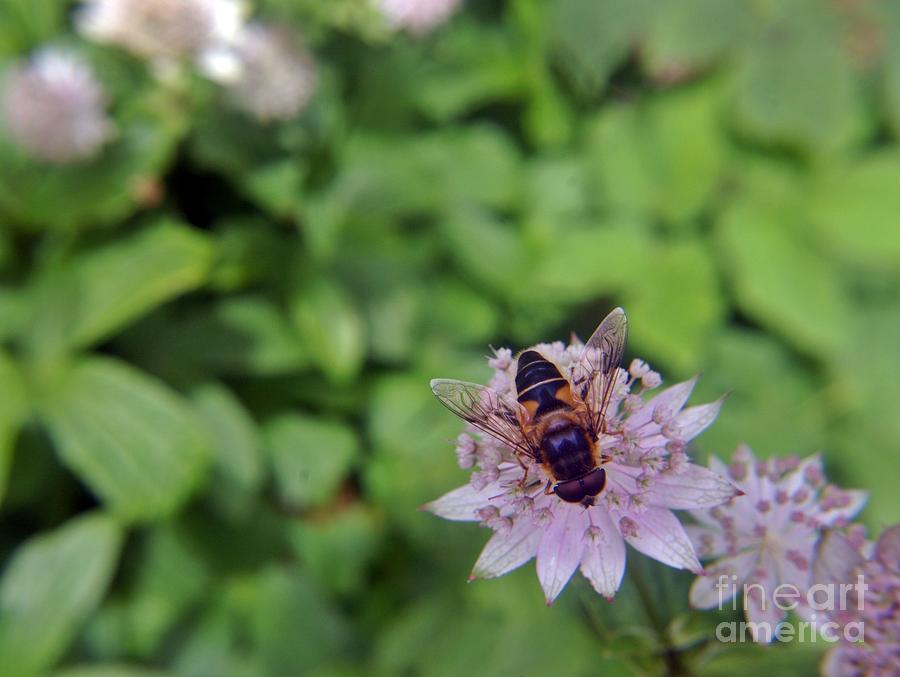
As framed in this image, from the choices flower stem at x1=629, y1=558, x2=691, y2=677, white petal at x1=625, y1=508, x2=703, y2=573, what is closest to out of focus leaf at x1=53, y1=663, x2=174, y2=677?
flower stem at x1=629, y1=558, x2=691, y2=677

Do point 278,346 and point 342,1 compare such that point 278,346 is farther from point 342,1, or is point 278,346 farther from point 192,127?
point 342,1

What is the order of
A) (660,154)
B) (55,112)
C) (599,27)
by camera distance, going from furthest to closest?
(660,154) → (599,27) → (55,112)

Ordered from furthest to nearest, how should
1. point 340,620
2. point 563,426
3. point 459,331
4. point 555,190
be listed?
point 555,190 < point 459,331 < point 340,620 < point 563,426

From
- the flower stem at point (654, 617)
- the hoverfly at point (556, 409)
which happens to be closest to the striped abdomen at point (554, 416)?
the hoverfly at point (556, 409)

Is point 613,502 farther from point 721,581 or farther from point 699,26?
point 699,26

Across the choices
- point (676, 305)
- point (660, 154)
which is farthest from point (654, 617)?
point (660, 154)

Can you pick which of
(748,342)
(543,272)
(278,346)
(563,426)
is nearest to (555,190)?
(543,272)
